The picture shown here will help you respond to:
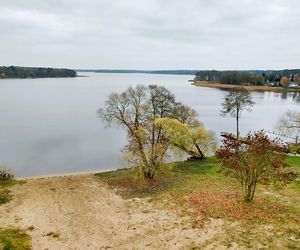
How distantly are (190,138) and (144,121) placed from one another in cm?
485

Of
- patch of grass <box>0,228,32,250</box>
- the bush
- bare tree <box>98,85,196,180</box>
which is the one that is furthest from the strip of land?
the bush

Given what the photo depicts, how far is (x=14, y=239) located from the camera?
1551cm

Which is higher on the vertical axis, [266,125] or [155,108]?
[155,108]

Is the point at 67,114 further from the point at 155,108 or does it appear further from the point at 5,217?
the point at 5,217

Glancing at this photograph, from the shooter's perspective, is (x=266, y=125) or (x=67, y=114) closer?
(x=266, y=125)

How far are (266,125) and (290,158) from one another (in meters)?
26.4

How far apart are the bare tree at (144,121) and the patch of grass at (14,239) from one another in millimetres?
10825

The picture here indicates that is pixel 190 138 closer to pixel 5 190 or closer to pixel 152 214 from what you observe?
pixel 152 214


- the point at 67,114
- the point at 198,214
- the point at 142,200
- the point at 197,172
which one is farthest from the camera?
the point at 67,114

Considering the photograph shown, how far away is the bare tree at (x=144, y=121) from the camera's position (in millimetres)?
26172

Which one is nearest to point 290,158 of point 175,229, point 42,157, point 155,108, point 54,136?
point 155,108

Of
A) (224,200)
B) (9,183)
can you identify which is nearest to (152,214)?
(224,200)

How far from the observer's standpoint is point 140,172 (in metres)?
25.5

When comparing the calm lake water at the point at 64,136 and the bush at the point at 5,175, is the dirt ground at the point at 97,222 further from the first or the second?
the calm lake water at the point at 64,136
